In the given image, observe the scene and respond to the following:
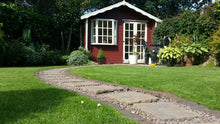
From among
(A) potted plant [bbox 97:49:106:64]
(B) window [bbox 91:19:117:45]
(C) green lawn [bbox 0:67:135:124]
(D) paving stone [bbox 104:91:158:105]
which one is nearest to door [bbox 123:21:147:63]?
(B) window [bbox 91:19:117:45]

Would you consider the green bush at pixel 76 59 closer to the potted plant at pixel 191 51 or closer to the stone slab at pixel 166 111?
the potted plant at pixel 191 51

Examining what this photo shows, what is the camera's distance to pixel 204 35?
10.0 meters

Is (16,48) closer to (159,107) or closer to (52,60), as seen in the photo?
(52,60)

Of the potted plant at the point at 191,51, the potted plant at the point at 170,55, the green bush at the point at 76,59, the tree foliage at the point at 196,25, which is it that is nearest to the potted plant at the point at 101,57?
the green bush at the point at 76,59

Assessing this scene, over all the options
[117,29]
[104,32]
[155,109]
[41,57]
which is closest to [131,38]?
[117,29]

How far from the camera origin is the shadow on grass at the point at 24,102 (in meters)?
2.27

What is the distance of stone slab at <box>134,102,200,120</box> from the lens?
240 cm

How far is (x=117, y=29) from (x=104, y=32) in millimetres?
899

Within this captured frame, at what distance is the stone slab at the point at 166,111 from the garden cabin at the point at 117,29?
9.56m

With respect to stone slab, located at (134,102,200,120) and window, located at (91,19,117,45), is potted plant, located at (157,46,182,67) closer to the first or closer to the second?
window, located at (91,19,117,45)

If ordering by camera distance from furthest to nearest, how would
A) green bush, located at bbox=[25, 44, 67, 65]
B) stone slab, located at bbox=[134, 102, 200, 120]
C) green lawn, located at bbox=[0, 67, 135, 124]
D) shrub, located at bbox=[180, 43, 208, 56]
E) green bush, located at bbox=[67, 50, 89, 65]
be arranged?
green bush, located at bbox=[67, 50, 89, 65] → green bush, located at bbox=[25, 44, 67, 65] → shrub, located at bbox=[180, 43, 208, 56] → stone slab, located at bbox=[134, 102, 200, 120] → green lawn, located at bbox=[0, 67, 135, 124]

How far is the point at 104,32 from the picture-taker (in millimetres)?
12539

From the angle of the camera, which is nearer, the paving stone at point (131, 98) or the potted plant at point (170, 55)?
the paving stone at point (131, 98)

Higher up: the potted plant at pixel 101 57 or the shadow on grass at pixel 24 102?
the potted plant at pixel 101 57
